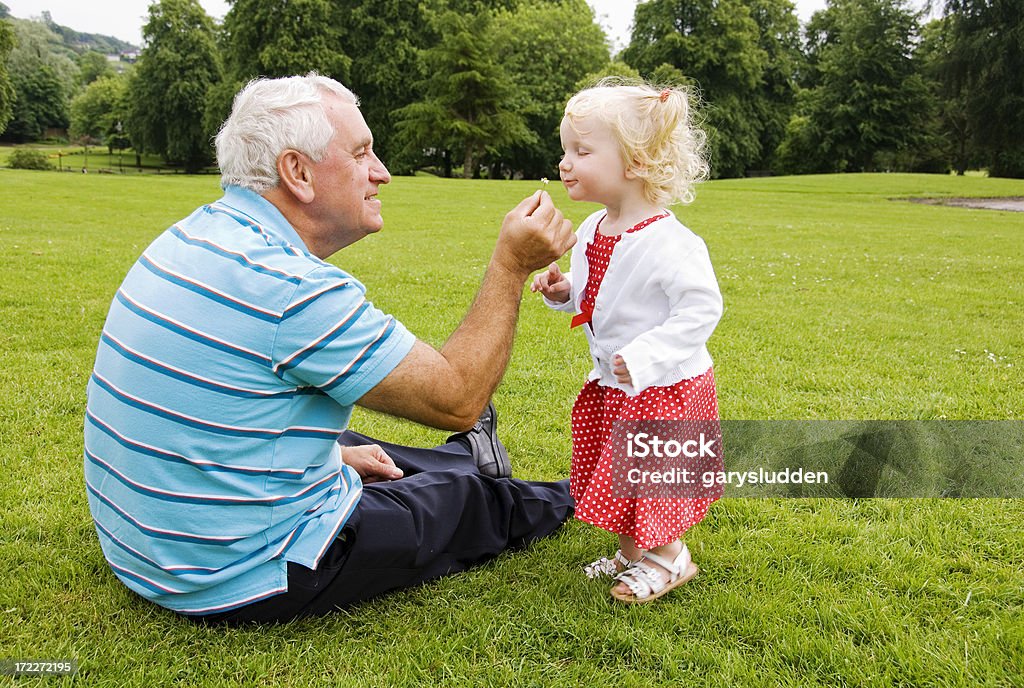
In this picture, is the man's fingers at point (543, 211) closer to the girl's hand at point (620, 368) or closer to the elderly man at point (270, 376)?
the elderly man at point (270, 376)

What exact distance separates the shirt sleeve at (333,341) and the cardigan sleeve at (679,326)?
0.74 meters

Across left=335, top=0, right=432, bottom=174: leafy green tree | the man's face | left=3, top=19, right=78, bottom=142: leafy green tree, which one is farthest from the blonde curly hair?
left=3, top=19, right=78, bottom=142: leafy green tree

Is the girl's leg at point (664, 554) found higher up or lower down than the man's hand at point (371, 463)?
lower down

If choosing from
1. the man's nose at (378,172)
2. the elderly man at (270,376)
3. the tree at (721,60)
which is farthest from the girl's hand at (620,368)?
the tree at (721,60)

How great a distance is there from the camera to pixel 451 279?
9.08 meters

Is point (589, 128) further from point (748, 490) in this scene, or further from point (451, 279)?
point (451, 279)

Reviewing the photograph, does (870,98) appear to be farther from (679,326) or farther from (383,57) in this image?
(679,326)

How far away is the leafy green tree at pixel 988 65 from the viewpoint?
31219 millimetres

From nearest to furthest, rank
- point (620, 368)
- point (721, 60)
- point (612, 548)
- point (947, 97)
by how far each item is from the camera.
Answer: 1. point (620, 368)
2. point (612, 548)
3. point (947, 97)
4. point (721, 60)

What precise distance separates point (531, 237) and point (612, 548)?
1407mm

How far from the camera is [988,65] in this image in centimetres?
3173

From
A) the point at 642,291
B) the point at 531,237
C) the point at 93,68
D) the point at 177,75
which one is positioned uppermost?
the point at 93,68

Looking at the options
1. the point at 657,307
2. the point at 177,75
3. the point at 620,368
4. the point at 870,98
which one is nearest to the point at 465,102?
the point at 177,75

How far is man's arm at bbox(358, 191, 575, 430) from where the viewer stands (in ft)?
7.58
